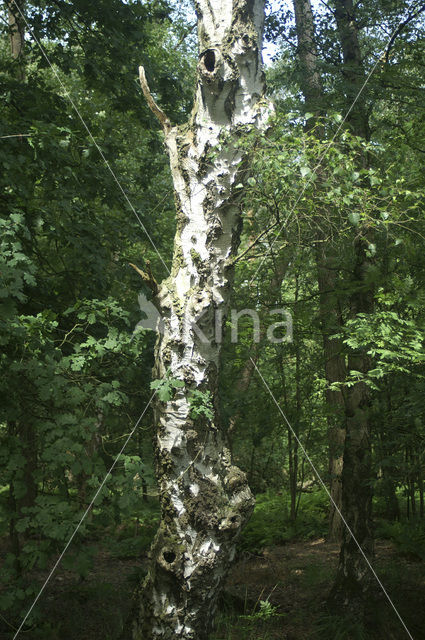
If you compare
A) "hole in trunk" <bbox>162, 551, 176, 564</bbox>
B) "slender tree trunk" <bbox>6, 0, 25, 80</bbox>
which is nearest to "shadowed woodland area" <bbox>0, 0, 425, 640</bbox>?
"hole in trunk" <bbox>162, 551, 176, 564</bbox>

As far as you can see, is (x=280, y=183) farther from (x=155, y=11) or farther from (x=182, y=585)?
(x=155, y=11)

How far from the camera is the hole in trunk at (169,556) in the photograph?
3.38 m

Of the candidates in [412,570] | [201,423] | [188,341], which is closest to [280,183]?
[188,341]

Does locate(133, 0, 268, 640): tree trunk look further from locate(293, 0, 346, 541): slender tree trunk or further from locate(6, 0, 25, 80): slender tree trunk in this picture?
locate(6, 0, 25, 80): slender tree trunk

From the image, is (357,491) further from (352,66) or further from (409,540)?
(352,66)

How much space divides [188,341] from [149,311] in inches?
119

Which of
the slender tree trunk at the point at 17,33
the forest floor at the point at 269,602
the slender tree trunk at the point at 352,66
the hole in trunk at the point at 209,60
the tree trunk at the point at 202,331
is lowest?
the forest floor at the point at 269,602

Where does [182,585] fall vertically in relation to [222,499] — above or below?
below

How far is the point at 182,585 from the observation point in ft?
11.0

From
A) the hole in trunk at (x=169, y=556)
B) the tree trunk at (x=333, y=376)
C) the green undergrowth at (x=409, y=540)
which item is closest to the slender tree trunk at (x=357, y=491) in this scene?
the tree trunk at (x=333, y=376)

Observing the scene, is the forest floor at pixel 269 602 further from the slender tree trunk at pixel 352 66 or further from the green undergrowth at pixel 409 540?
the slender tree trunk at pixel 352 66

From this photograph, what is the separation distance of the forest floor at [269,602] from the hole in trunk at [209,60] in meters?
4.33

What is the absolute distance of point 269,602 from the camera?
591cm

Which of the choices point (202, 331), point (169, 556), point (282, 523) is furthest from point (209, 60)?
point (282, 523)
